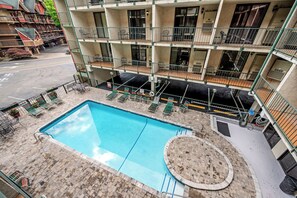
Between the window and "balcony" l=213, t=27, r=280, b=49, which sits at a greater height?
"balcony" l=213, t=27, r=280, b=49

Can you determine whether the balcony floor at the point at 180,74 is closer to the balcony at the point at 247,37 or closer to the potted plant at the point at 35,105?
the balcony at the point at 247,37

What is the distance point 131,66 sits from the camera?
1340 centimetres

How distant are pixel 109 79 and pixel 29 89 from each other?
9.81 metres

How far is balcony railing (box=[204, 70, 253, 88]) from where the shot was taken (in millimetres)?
9456

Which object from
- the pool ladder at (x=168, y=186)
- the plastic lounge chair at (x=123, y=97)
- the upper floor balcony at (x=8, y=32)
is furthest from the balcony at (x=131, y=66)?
the upper floor balcony at (x=8, y=32)

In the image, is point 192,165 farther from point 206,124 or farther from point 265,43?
point 265,43

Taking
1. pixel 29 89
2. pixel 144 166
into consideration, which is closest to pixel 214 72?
pixel 144 166

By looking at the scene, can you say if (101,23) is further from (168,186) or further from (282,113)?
(282,113)

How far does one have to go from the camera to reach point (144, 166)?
7723 mm

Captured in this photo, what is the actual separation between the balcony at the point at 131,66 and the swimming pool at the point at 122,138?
4.12 metres

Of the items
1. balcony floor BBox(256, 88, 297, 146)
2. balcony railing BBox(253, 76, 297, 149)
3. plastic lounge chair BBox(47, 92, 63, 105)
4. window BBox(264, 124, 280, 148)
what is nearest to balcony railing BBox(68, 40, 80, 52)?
plastic lounge chair BBox(47, 92, 63, 105)

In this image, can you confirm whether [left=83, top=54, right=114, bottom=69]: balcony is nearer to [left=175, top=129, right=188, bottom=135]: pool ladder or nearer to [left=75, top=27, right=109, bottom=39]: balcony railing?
[left=75, top=27, right=109, bottom=39]: balcony railing

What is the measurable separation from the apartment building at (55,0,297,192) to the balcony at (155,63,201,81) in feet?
0.27

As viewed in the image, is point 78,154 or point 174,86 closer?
point 78,154
